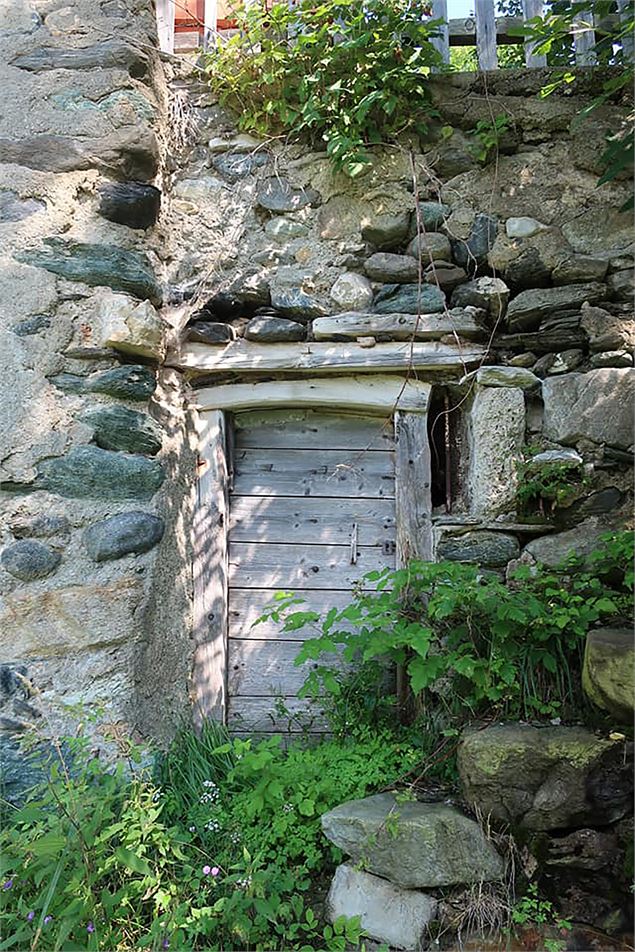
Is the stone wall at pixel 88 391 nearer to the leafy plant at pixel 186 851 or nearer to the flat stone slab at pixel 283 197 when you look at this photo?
the leafy plant at pixel 186 851

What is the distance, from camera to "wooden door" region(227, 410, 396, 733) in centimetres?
301

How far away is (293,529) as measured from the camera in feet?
10.2

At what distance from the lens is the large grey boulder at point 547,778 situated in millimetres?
2094

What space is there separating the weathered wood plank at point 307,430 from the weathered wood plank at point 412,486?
0.17 m

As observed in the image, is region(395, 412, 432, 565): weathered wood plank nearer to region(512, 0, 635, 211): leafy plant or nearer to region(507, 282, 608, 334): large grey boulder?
region(507, 282, 608, 334): large grey boulder

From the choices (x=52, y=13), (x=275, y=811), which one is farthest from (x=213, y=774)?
(x=52, y=13)

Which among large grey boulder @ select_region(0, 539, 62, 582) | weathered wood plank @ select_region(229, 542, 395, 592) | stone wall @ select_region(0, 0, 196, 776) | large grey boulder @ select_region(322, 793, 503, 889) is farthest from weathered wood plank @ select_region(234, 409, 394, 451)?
large grey boulder @ select_region(322, 793, 503, 889)

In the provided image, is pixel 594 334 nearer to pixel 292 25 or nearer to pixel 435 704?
pixel 435 704

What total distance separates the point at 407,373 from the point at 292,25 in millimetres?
1631

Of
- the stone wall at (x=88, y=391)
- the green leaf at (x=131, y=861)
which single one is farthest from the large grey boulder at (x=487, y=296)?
the green leaf at (x=131, y=861)

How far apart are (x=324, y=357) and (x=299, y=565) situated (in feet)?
2.90

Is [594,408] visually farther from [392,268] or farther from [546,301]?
[392,268]

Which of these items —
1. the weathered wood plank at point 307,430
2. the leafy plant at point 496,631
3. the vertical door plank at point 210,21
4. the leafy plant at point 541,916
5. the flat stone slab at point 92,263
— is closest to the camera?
the leafy plant at point 541,916

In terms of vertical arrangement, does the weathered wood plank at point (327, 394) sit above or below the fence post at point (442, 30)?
below
